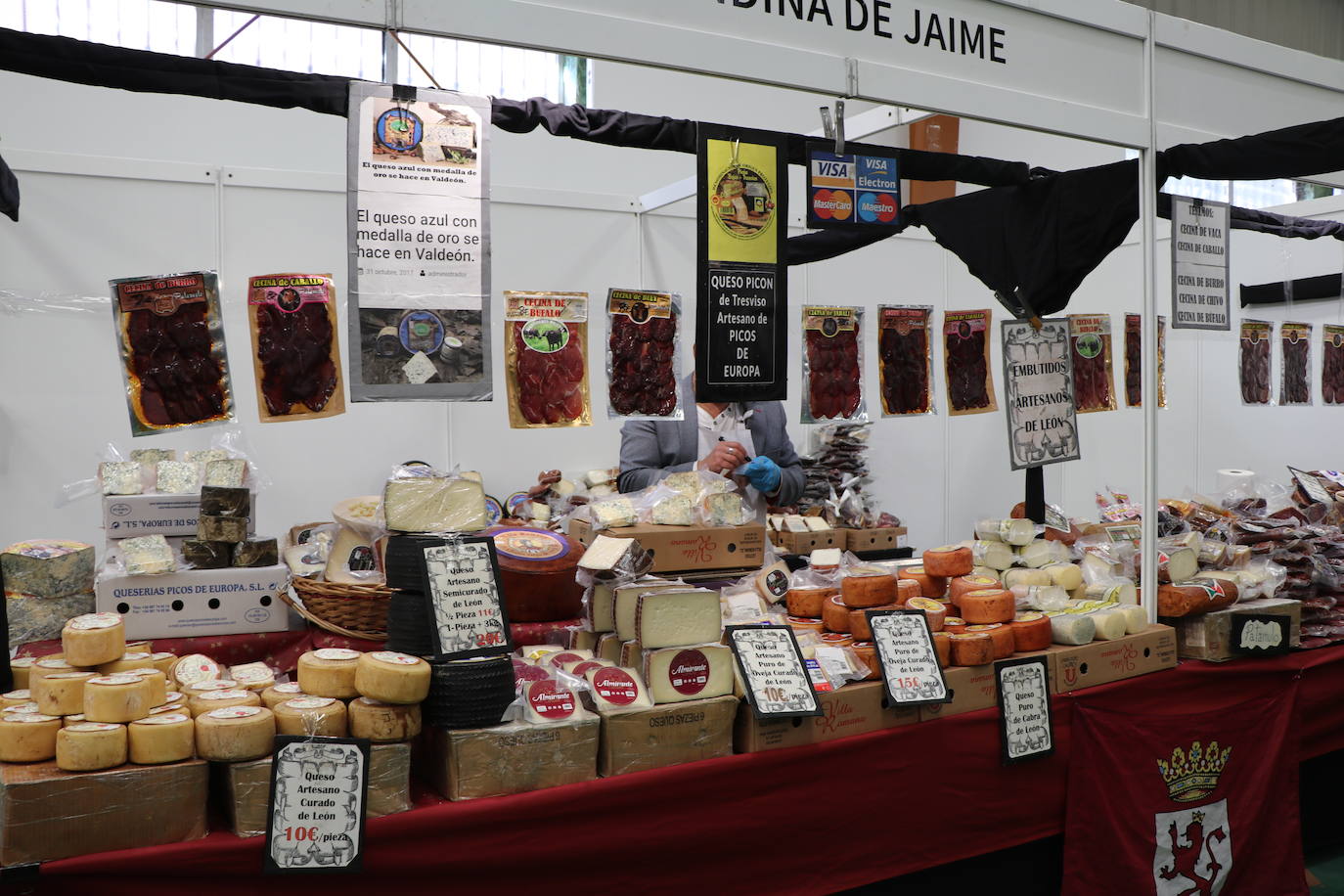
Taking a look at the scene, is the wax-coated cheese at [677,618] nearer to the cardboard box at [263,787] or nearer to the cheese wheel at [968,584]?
the cardboard box at [263,787]

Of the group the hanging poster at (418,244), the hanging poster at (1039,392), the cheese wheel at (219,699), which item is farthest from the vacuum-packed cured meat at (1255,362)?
the cheese wheel at (219,699)

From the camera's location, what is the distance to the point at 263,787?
186cm

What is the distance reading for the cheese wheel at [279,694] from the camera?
2033 mm

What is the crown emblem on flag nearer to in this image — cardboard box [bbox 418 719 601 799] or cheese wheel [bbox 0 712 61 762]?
cardboard box [bbox 418 719 601 799]

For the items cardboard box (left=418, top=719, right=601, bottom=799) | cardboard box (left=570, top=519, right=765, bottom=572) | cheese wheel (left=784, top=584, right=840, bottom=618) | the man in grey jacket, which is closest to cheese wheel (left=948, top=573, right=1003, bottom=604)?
cheese wheel (left=784, top=584, right=840, bottom=618)

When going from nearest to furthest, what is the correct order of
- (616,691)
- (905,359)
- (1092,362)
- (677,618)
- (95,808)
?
(95,808), (616,691), (677,618), (905,359), (1092,362)

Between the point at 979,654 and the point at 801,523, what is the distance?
8.53ft

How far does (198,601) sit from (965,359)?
2.70m

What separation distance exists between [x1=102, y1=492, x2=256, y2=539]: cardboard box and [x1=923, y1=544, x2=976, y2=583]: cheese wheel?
2.11 m

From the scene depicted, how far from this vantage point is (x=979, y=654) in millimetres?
2725

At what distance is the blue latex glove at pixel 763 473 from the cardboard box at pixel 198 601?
2068mm

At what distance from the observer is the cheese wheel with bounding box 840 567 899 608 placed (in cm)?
281

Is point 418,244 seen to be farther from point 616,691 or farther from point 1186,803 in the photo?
point 1186,803

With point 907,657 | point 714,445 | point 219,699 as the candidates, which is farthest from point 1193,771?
point 219,699
